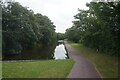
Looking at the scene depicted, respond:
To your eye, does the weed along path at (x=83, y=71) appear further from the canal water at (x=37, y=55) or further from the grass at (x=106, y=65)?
the canal water at (x=37, y=55)

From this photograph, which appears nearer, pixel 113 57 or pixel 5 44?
pixel 113 57

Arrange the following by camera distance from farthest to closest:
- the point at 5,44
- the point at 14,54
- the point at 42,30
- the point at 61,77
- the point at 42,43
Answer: the point at 42,43
the point at 42,30
the point at 14,54
the point at 5,44
the point at 61,77

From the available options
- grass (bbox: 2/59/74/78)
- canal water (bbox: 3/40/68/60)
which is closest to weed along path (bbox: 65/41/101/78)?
grass (bbox: 2/59/74/78)

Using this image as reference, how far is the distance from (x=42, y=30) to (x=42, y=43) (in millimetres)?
6231

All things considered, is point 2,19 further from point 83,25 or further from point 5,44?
point 83,25

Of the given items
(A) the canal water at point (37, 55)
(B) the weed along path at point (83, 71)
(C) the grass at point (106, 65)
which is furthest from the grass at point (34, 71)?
Result: (A) the canal water at point (37, 55)

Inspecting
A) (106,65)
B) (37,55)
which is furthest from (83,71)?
(37,55)

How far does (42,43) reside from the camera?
56.5 metres

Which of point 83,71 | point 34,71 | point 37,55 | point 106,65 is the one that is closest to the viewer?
point 34,71

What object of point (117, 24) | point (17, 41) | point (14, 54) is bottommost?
point (14, 54)

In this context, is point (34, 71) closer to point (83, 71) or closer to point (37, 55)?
point (83, 71)

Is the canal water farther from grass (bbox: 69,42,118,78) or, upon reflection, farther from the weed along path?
the weed along path

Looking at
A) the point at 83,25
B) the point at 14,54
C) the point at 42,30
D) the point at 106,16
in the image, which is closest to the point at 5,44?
the point at 14,54

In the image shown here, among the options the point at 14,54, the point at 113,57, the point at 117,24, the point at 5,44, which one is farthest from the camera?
the point at 14,54
